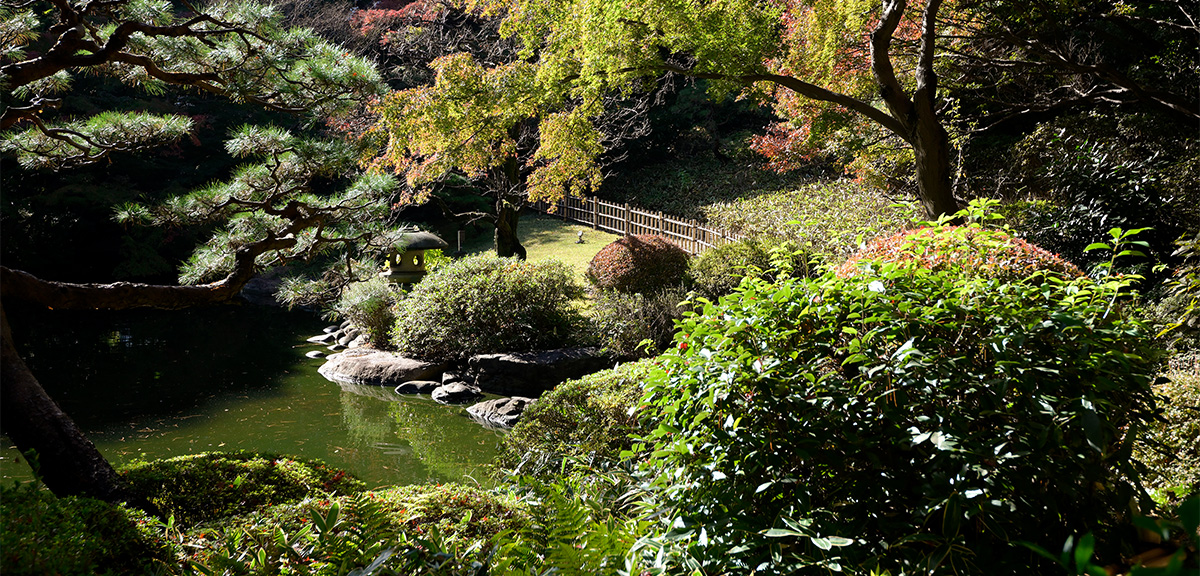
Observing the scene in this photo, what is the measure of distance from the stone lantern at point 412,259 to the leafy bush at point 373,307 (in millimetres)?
303

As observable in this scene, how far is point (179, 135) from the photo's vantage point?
5.22m

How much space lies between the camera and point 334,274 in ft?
21.4

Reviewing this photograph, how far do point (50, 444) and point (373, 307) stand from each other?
7.49m

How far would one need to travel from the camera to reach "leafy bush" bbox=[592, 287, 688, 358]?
389 inches

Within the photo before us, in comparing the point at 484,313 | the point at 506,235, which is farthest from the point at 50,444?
the point at 506,235

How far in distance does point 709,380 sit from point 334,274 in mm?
5256

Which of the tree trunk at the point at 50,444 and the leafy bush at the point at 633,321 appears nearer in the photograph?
the tree trunk at the point at 50,444

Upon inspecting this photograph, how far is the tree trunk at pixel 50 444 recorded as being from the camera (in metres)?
3.64

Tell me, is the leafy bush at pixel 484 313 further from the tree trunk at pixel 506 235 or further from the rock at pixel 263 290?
the rock at pixel 263 290

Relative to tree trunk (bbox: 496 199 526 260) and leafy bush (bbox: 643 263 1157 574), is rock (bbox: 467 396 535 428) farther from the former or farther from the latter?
leafy bush (bbox: 643 263 1157 574)

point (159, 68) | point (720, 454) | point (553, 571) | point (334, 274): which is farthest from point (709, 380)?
point (334, 274)

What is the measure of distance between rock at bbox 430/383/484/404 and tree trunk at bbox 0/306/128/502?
5389 millimetres

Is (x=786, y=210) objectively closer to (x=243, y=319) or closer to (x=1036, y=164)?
(x=1036, y=164)

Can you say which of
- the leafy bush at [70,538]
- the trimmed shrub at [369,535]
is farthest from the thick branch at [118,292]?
the trimmed shrub at [369,535]
